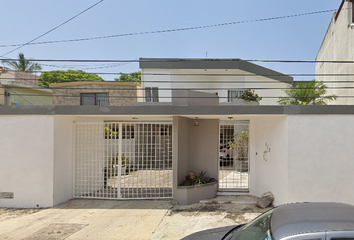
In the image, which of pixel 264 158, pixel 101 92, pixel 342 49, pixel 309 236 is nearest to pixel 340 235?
pixel 309 236

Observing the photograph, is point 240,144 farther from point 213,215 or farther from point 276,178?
point 213,215

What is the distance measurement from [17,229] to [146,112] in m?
3.99

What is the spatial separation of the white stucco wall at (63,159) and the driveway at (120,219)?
1.13ft

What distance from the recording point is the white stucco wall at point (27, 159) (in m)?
7.03

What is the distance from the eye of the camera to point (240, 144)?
28.3 feet

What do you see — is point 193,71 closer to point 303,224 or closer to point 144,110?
point 144,110

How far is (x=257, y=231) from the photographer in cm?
272

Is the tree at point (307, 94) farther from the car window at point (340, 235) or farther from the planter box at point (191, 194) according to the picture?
the car window at point (340, 235)

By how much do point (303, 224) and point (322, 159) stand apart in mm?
4788

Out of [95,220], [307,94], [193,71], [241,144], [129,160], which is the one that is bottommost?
[95,220]

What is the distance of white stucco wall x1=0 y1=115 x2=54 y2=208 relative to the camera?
7.03 metres

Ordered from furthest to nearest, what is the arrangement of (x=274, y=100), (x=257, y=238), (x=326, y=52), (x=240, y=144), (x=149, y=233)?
(x=274, y=100) → (x=326, y=52) → (x=240, y=144) → (x=149, y=233) → (x=257, y=238)

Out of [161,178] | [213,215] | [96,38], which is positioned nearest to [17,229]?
[161,178]

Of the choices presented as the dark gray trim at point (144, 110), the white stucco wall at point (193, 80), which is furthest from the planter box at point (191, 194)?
the white stucco wall at point (193, 80)
